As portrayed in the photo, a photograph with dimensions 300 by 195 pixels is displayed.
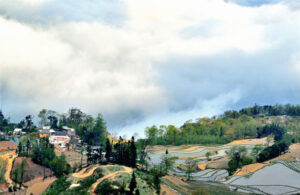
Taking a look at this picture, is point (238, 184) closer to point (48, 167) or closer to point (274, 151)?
point (274, 151)

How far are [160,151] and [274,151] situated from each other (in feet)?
118

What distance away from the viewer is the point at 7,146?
85.6 metres

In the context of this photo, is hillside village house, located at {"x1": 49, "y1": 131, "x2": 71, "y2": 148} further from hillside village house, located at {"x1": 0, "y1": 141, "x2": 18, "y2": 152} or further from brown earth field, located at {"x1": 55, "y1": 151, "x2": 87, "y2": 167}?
brown earth field, located at {"x1": 55, "y1": 151, "x2": 87, "y2": 167}

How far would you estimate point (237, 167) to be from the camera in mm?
74000

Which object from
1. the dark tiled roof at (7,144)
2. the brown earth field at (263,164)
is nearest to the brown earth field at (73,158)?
the dark tiled roof at (7,144)

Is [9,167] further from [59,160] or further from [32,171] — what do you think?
[59,160]

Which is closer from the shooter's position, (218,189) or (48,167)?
(218,189)

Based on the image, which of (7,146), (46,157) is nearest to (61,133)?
(7,146)

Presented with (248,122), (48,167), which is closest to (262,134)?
(248,122)

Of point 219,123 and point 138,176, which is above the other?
point 219,123

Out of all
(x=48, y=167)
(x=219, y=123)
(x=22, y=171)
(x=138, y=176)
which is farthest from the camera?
(x=219, y=123)

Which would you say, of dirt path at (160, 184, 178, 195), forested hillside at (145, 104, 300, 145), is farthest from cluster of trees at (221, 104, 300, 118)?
dirt path at (160, 184, 178, 195)

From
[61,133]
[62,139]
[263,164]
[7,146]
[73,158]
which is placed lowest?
[263,164]

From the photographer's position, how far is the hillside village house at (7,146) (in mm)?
83613
